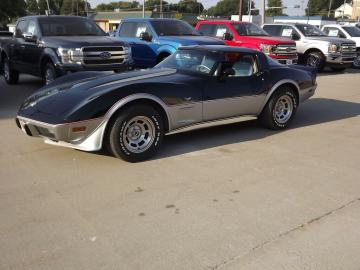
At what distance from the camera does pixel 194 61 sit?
6348mm

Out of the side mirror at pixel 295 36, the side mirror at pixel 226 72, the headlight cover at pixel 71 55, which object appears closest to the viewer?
the side mirror at pixel 226 72

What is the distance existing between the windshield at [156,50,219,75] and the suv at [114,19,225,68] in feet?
16.2

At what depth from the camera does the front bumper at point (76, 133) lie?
4.90 metres

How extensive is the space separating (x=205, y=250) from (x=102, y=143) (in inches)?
89.9

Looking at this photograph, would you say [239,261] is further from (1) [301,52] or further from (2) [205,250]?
(1) [301,52]

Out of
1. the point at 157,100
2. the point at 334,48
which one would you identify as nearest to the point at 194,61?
the point at 157,100

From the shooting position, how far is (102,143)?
5.18 meters

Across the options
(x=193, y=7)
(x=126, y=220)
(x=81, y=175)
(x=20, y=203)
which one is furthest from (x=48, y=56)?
(x=193, y=7)

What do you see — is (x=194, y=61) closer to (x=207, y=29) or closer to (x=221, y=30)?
(x=221, y=30)

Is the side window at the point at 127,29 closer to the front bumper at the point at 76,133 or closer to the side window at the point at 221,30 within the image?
the side window at the point at 221,30

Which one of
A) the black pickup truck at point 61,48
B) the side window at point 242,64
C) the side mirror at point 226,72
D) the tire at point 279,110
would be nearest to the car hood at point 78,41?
the black pickup truck at point 61,48

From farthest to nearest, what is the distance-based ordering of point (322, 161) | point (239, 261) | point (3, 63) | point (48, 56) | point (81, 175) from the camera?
point (3, 63) → point (48, 56) → point (322, 161) → point (81, 175) → point (239, 261)

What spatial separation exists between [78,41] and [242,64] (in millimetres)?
4339

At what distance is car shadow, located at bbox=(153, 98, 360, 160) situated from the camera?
6.04 metres
